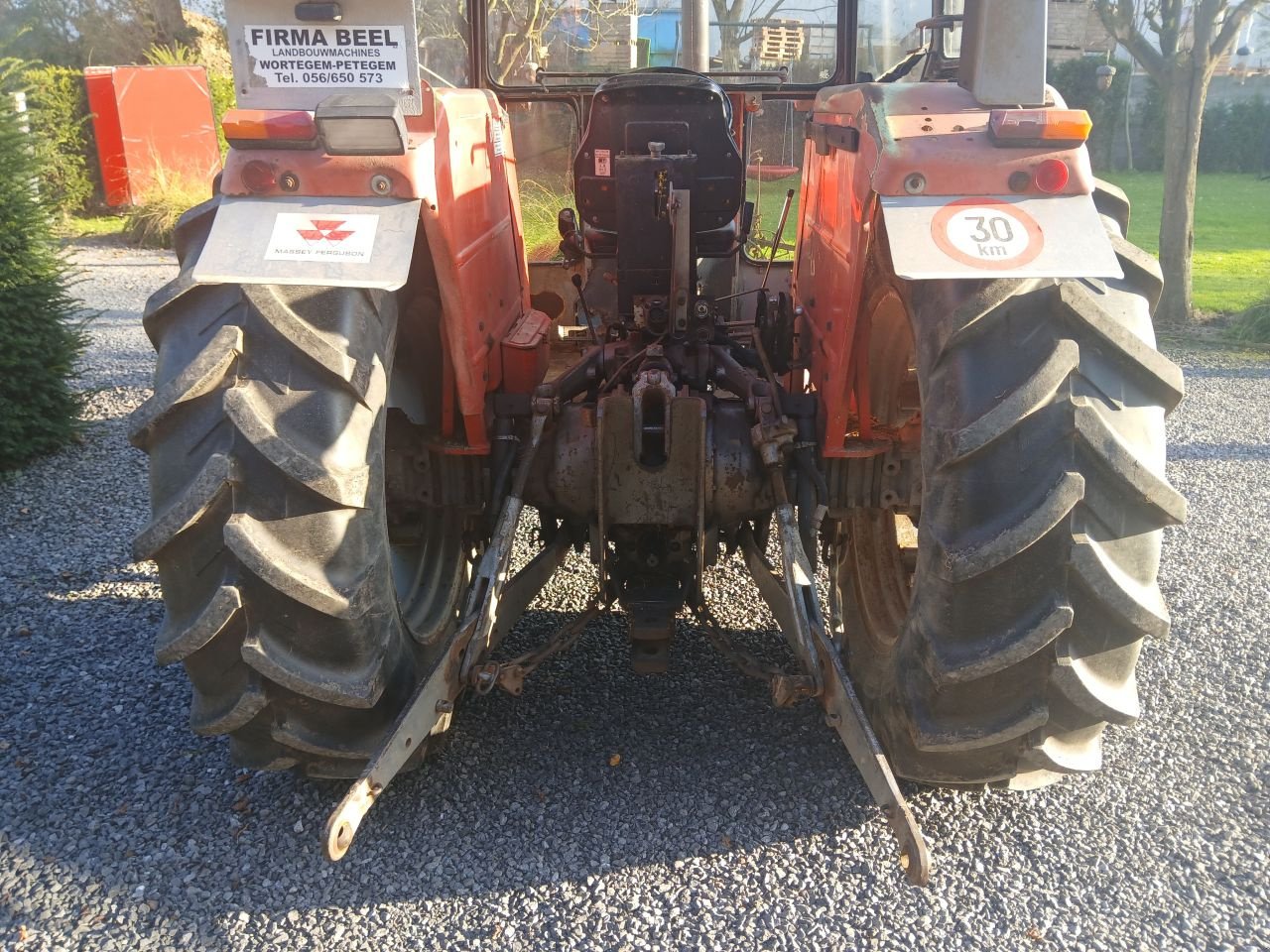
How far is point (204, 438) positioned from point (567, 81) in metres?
2.82

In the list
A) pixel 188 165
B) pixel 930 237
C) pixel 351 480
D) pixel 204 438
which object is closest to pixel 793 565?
pixel 930 237

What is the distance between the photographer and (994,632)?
7.54 feet

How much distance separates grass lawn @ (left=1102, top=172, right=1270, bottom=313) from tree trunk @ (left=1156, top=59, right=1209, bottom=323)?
0.74 meters

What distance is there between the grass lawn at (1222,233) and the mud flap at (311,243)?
1093 cm

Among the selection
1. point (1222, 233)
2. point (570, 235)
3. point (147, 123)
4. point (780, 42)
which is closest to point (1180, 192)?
point (780, 42)

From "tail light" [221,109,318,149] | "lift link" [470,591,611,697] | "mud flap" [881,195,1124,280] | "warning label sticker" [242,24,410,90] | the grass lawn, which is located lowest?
the grass lawn

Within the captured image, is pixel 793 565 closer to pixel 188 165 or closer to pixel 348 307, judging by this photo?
pixel 348 307

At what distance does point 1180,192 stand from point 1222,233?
26.5 feet

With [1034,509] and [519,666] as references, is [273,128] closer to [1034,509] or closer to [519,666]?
[519,666]

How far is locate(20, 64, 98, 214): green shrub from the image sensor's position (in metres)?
15.8

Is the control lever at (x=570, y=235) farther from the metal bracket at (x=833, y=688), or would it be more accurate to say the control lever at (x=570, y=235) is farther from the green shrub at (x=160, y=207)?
the green shrub at (x=160, y=207)

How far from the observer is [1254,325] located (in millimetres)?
10031

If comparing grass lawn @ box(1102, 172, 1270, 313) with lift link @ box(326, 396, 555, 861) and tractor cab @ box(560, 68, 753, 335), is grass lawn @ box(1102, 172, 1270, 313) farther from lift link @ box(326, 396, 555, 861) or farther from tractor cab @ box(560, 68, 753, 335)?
lift link @ box(326, 396, 555, 861)

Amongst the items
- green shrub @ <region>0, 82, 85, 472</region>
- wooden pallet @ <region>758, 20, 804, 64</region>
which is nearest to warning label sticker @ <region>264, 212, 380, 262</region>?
wooden pallet @ <region>758, 20, 804, 64</region>
